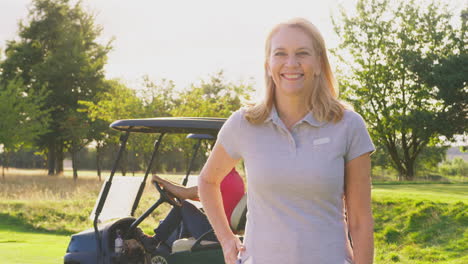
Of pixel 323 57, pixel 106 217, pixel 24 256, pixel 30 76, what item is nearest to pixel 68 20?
pixel 30 76

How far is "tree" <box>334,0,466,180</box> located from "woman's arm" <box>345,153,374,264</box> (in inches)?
1142

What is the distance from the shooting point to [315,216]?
1.84m

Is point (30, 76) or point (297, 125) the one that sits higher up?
point (30, 76)

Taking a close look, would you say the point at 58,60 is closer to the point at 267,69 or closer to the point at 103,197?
the point at 103,197

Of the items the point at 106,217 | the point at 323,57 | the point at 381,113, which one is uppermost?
the point at 381,113

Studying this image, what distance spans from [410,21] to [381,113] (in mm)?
5154

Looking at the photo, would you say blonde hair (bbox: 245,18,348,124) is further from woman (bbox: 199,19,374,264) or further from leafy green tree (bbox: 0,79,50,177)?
leafy green tree (bbox: 0,79,50,177)

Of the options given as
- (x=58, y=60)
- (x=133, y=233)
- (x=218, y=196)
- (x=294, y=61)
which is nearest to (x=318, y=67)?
(x=294, y=61)

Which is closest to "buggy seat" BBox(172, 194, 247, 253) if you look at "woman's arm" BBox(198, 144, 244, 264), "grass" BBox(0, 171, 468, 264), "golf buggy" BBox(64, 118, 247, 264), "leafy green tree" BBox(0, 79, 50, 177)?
"golf buggy" BBox(64, 118, 247, 264)

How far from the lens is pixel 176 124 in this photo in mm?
4703

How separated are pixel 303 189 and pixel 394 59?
32410mm

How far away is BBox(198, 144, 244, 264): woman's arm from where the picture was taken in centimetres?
207

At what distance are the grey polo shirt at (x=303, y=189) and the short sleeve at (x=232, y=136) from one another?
0.10 meters

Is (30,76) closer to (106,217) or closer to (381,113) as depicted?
(381,113)
